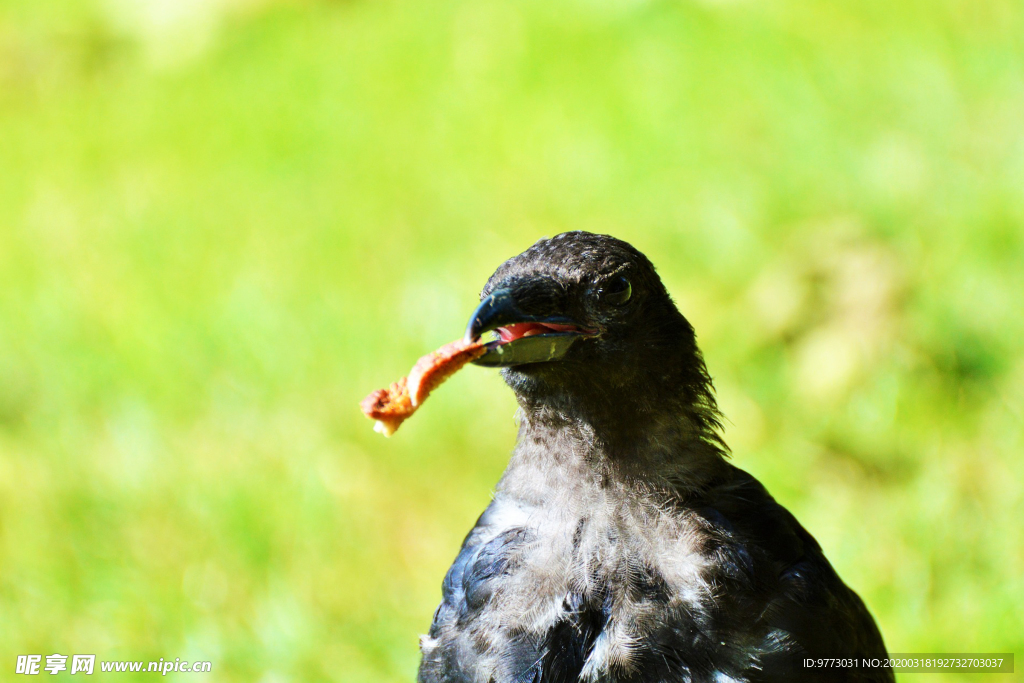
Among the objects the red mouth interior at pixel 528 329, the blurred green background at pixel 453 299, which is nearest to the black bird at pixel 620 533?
the red mouth interior at pixel 528 329

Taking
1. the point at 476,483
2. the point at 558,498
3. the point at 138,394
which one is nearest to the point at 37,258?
the point at 138,394

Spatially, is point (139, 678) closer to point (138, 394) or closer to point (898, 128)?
point (138, 394)

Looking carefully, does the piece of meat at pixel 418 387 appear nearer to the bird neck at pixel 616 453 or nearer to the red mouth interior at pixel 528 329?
the red mouth interior at pixel 528 329

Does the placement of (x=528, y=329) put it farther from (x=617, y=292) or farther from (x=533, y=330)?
(x=617, y=292)

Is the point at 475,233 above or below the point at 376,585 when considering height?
above

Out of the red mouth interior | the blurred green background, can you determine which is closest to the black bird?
the red mouth interior

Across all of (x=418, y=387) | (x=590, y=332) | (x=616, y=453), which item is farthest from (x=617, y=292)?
(x=418, y=387)

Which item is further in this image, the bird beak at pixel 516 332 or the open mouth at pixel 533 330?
the open mouth at pixel 533 330
